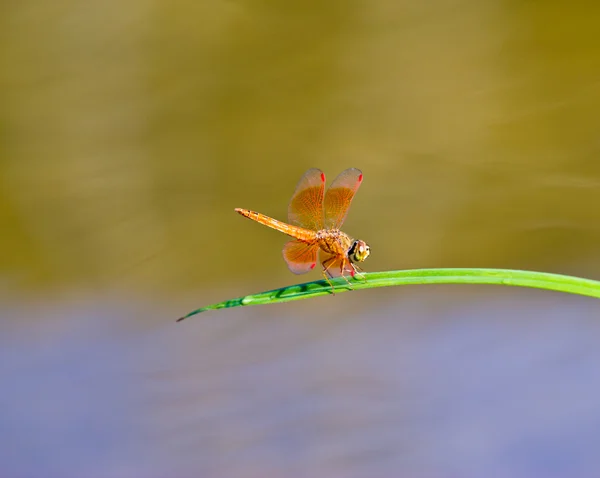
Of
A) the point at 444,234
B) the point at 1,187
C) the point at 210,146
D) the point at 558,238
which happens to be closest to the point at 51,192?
the point at 1,187

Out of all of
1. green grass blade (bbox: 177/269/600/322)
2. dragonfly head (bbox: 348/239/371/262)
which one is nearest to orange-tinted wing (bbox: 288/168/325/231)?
dragonfly head (bbox: 348/239/371/262)

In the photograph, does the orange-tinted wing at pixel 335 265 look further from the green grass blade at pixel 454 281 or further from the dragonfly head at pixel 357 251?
the green grass blade at pixel 454 281

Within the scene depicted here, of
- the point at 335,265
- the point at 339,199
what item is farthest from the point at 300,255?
the point at 339,199

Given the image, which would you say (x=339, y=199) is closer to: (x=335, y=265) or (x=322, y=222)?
(x=322, y=222)

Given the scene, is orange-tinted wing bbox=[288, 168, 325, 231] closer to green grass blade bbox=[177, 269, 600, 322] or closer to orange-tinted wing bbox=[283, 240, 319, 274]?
orange-tinted wing bbox=[283, 240, 319, 274]

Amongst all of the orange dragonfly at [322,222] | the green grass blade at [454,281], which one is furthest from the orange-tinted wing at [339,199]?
the green grass blade at [454,281]

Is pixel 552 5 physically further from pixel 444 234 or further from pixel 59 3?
pixel 59 3
